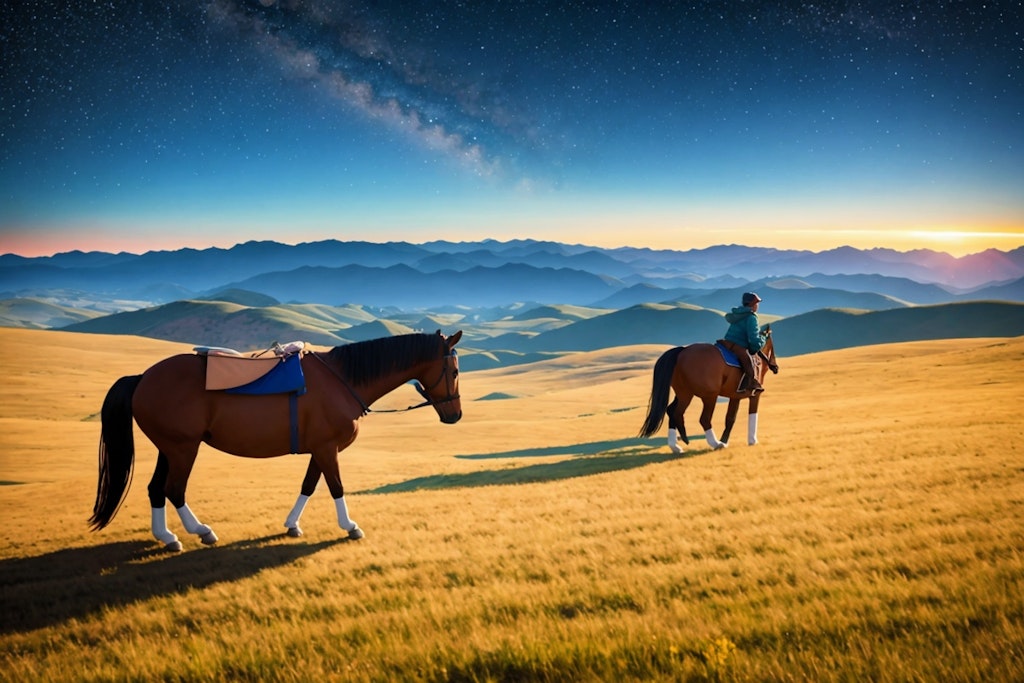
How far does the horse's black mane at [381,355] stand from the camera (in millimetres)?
8984

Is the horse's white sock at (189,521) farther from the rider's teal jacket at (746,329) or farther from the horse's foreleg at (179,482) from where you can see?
the rider's teal jacket at (746,329)

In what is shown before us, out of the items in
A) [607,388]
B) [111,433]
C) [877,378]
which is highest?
[111,433]

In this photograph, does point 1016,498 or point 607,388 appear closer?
point 1016,498

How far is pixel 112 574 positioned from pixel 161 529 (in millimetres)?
1295

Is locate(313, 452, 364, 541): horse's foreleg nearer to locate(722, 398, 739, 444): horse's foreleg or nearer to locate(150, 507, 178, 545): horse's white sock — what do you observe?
locate(150, 507, 178, 545): horse's white sock

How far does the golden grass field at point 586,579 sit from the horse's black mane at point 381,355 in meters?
2.64

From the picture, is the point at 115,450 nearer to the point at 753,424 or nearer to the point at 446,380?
the point at 446,380

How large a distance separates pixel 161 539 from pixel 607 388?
65196 mm

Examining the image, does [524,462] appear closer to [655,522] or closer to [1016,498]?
[655,522]

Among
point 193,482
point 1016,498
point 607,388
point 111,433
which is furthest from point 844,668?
point 607,388

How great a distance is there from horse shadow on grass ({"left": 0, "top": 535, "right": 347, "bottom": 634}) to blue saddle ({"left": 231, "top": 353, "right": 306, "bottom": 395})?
2.35m

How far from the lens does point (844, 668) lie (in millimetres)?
3650

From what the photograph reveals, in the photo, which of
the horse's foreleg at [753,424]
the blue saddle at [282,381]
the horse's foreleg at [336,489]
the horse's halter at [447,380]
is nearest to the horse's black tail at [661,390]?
the horse's foreleg at [753,424]

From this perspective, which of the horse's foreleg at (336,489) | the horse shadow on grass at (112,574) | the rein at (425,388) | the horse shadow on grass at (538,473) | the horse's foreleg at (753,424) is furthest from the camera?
the horse's foreleg at (753,424)
